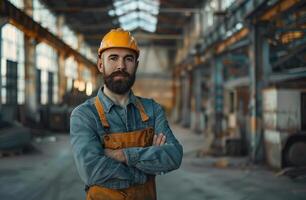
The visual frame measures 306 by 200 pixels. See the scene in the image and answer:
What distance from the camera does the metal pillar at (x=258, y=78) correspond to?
10.9m

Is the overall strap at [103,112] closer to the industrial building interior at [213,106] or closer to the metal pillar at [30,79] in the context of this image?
the industrial building interior at [213,106]

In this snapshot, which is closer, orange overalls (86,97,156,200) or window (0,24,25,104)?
orange overalls (86,97,156,200)

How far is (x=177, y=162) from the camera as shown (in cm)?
261

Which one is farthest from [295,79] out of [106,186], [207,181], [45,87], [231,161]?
[45,87]

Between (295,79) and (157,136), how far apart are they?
9962mm

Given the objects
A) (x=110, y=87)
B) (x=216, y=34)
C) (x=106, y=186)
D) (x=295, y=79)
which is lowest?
Result: (x=106, y=186)

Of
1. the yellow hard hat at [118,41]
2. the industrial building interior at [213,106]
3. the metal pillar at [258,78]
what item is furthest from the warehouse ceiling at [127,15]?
the yellow hard hat at [118,41]

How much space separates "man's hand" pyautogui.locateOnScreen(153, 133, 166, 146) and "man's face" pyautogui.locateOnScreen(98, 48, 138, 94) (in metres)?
0.40

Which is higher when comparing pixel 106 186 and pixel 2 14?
pixel 2 14

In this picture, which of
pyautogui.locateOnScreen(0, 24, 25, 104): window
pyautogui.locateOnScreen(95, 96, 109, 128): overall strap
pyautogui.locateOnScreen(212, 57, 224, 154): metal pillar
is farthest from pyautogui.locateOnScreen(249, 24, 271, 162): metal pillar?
pyautogui.locateOnScreen(0, 24, 25, 104): window

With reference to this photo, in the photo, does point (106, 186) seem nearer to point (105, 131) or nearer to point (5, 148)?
point (105, 131)

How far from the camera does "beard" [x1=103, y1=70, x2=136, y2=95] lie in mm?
2559

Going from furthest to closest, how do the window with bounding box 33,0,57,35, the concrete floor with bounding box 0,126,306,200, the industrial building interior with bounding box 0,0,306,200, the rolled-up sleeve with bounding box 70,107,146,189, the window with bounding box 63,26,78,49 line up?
the window with bounding box 63,26,78,49, the window with bounding box 33,0,57,35, the industrial building interior with bounding box 0,0,306,200, the concrete floor with bounding box 0,126,306,200, the rolled-up sleeve with bounding box 70,107,146,189

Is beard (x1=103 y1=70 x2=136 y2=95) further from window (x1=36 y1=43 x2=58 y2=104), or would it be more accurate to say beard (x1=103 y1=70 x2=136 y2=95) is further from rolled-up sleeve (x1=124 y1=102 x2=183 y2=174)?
window (x1=36 y1=43 x2=58 y2=104)
